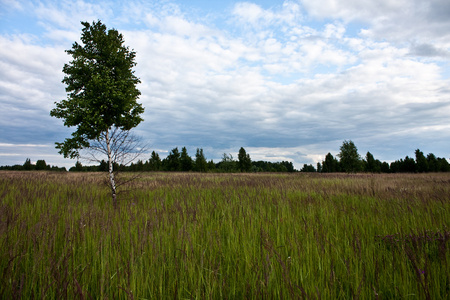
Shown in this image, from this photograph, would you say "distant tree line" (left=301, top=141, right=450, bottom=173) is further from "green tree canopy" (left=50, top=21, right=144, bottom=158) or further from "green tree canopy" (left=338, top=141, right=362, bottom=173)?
"green tree canopy" (left=50, top=21, right=144, bottom=158)

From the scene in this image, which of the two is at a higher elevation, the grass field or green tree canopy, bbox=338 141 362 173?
green tree canopy, bbox=338 141 362 173

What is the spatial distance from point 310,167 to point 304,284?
138 m

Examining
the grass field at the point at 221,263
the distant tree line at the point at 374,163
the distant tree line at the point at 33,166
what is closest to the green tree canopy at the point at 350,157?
the distant tree line at the point at 374,163

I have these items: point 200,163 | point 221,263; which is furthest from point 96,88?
point 200,163

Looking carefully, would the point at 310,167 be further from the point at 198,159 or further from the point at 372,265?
the point at 372,265

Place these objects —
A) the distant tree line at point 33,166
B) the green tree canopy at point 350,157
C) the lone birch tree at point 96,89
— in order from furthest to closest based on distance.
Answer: the distant tree line at point 33,166 → the green tree canopy at point 350,157 → the lone birch tree at point 96,89

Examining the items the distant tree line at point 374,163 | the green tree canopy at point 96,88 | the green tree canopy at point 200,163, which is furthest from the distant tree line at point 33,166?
the distant tree line at point 374,163

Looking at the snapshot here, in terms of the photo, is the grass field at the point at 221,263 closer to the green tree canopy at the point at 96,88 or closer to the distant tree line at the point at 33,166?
the green tree canopy at the point at 96,88

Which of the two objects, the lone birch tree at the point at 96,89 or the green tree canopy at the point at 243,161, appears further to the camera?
the green tree canopy at the point at 243,161

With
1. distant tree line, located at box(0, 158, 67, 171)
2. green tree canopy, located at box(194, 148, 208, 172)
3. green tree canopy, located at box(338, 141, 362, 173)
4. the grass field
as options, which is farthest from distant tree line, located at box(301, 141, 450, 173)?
distant tree line, located at box(0, 158, 67, 171)

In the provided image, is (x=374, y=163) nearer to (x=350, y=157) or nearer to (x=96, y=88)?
(x=350, y=157)

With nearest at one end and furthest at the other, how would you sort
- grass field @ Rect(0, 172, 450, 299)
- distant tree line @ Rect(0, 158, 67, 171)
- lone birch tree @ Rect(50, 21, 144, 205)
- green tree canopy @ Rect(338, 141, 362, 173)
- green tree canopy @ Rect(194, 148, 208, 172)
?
grass field @ Rect(0, 172, 450, 299)
lone birch tree @ Rect(50, 21, 144, 205)
green tree canopy @ Rect(338, 141, 362, 173)
green tree canopy @ Rect(194, 148, 208, 172)
distant tree line @ Rect(0, 158, 67, 171)

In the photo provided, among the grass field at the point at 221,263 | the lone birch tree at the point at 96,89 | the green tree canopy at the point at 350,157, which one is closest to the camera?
the grass field at the point at 221,263

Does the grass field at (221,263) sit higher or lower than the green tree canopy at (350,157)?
lower
